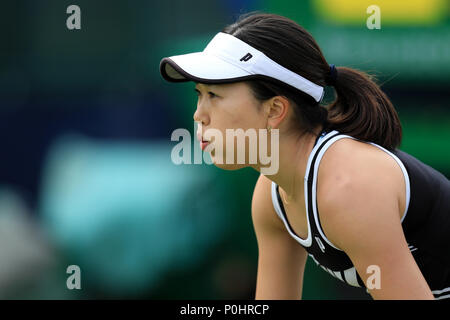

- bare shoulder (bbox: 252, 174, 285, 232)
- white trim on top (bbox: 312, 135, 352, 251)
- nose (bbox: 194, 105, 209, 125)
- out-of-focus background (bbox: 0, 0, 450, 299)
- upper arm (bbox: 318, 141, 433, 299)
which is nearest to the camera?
upper arm (bbox: 318, 141, 433, 299)

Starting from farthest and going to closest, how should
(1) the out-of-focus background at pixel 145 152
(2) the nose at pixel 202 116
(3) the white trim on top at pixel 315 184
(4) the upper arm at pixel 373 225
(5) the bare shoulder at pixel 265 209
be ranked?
(1) the out-of-focus background at pixel 145 152 → (5) the bare shoulder at pixel 265 209 → (2) the nose at pixel 202 116 → (3) the white trim on top at pixel 315 184 → (4) the upper arm at pixel 373 225

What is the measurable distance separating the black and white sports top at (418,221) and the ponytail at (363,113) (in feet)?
0.15

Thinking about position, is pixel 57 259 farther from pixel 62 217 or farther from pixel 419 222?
pixel 419 222

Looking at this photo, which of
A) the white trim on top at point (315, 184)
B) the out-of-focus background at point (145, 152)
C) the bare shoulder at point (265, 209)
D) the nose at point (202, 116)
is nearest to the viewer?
the white trim on top at point (315, 184)

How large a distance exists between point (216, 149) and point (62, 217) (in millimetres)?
1822

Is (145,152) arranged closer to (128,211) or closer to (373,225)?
(128,211)

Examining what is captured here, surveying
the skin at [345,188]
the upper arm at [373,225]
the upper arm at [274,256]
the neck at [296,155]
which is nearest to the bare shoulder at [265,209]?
the upper arm at [274,256]

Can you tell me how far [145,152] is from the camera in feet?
12.7

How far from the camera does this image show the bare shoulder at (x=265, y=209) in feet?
8.71

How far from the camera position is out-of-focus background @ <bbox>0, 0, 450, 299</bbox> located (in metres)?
3.82

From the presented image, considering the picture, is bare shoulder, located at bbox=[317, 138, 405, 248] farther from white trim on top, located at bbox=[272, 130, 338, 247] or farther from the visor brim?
the visor brim

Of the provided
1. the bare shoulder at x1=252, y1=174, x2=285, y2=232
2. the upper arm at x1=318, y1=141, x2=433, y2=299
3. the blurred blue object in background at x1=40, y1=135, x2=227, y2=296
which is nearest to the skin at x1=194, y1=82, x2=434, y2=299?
the upper arm at x1=318, y1=141, x2=433, y2=299

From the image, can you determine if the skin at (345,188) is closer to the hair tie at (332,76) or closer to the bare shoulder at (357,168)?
the bare shoulder at (357,168)

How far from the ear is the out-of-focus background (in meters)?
1.60
